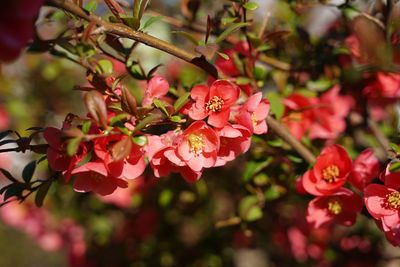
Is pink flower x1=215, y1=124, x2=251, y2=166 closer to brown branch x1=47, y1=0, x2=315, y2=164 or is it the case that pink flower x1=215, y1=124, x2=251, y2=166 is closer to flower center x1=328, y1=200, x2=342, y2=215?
brown branch x1=47, y1=0, x2=315, y2=164

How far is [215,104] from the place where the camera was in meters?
0.78

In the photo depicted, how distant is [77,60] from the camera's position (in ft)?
2.89

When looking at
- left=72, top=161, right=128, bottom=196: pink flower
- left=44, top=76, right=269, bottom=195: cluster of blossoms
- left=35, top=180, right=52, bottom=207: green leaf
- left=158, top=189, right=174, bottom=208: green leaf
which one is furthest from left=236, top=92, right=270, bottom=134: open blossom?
left=158, top=189, right=174, bottom=208: green leaf

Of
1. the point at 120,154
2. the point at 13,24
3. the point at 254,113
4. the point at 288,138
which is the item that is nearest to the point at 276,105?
the point at 288,138

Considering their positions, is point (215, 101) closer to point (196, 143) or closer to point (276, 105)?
point (196, 143)

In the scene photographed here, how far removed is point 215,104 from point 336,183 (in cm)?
28

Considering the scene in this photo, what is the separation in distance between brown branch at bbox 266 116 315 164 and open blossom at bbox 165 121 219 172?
→ 182 millimetres

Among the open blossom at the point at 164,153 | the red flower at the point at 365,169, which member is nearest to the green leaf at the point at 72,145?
the open blossom at the point at 164,153

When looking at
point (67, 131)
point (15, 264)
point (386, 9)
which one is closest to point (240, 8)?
point (386, 9)

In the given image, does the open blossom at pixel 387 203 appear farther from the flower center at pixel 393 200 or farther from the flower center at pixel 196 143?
the flower center at pixel 196 143

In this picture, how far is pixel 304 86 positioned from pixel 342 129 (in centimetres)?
16

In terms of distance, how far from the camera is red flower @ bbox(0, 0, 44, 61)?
1.74 ft

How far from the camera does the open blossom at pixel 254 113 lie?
0.77 m

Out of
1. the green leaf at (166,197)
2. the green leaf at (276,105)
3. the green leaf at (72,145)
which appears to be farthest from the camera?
the green leaf at (166,197)
